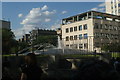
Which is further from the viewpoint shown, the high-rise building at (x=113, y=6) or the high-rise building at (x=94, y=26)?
the high-rise building at (x=113, y=6)

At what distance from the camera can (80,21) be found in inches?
2655

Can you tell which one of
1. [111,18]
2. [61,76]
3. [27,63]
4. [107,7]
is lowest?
[61,76]

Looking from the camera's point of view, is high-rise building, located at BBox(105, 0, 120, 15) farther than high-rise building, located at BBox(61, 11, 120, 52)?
Yes

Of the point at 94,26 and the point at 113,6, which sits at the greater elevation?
the point at 113,6

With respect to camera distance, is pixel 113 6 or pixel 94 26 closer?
pixel 94 26

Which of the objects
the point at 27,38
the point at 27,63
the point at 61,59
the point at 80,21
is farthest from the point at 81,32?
the point at 27,38

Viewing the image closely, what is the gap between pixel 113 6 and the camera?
88625 millimetres

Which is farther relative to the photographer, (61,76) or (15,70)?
(15,70)

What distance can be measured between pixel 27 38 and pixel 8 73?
12700 centimetres

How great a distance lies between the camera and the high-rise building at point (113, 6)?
3371 inches

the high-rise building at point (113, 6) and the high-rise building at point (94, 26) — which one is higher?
the high-rise building at point (113, 6)

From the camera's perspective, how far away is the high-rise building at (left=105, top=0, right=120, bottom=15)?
85631 mm

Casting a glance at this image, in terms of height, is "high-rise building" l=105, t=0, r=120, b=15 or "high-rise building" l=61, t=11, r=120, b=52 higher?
"high-rise building" l=105, t=0, r=120, b=15

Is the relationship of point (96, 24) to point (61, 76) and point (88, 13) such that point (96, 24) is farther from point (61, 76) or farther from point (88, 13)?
point (61, 76)
